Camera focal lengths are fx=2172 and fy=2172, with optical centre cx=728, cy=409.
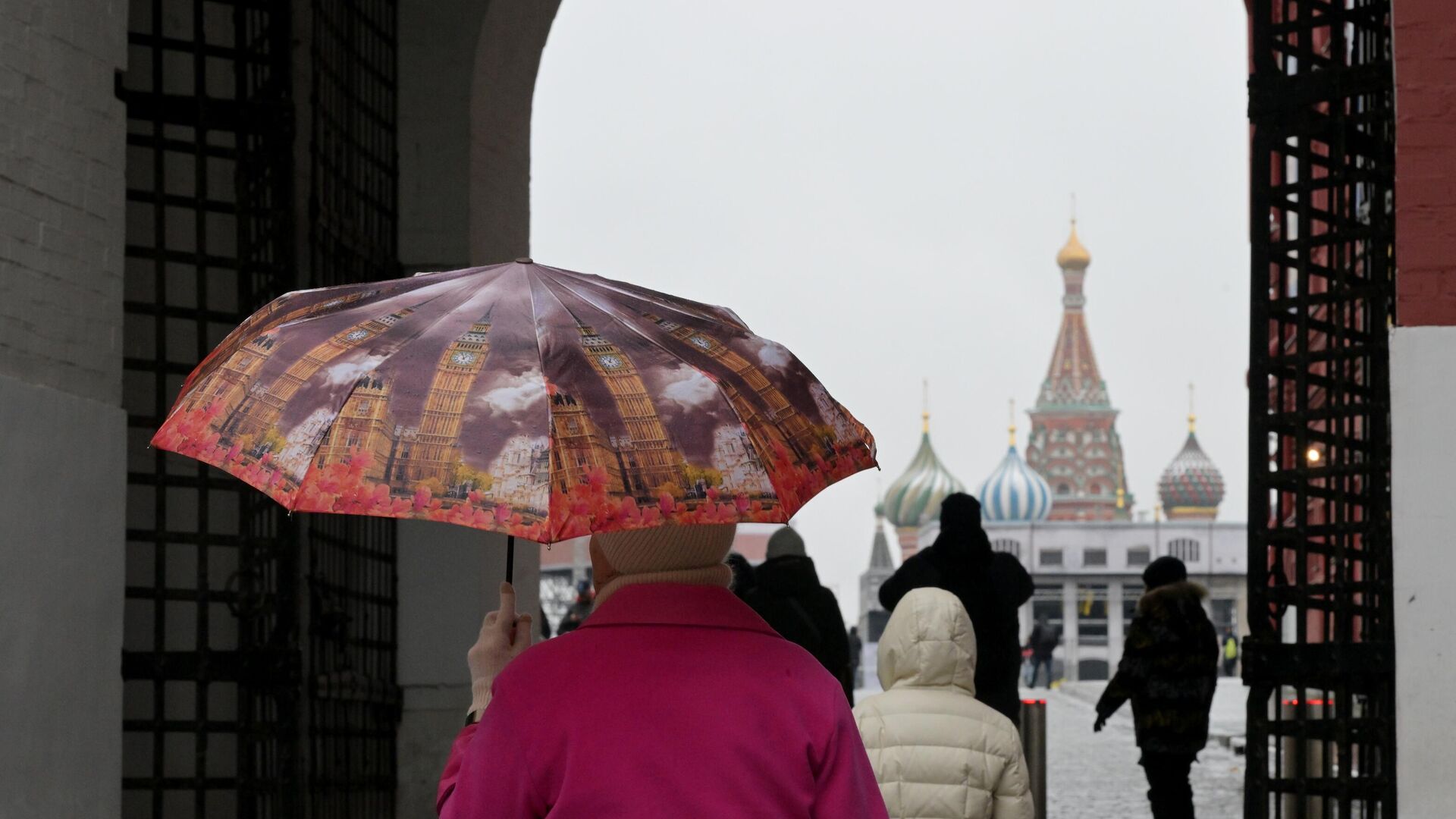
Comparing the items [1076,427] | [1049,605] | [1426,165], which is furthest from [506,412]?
[1076,427]

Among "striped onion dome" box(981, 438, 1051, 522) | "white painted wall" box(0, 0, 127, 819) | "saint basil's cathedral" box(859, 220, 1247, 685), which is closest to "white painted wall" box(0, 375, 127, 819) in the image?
"white painted wall" box(0, 0, 127, 819)

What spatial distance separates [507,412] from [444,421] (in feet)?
0.34

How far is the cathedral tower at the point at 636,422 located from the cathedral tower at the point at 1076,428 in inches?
5067

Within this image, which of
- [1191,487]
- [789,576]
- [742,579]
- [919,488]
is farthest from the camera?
[919,488]

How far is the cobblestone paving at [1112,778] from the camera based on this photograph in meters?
14.6

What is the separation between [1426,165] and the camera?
7625 millimetres

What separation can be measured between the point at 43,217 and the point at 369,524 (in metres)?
3.92

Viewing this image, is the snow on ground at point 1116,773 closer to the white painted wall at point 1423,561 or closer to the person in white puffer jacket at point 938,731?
the white painted wall at point 1423,561

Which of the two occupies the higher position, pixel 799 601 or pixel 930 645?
pixel 930 645

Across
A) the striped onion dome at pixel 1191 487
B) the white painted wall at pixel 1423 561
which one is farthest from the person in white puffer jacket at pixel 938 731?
the striped onion dome at pixel 1191 487

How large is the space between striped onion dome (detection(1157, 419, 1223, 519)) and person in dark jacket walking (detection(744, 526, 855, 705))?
112506mm

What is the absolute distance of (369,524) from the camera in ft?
35.0

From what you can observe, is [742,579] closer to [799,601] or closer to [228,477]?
[799,601]

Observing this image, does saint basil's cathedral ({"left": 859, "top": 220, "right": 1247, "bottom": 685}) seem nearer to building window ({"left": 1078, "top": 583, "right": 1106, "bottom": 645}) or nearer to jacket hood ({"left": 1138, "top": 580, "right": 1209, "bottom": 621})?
building window ({"left": 1078, "top": 583, "right": 1106, "bottom": 645})
